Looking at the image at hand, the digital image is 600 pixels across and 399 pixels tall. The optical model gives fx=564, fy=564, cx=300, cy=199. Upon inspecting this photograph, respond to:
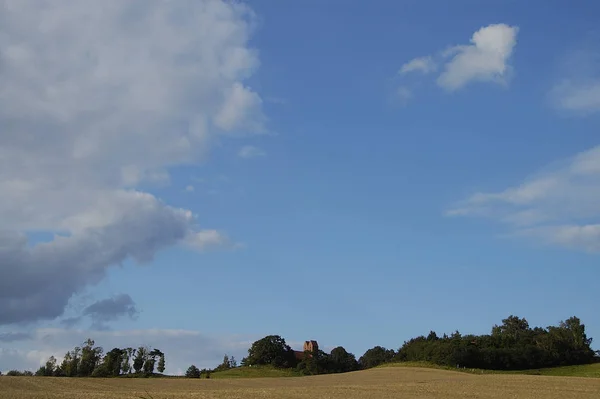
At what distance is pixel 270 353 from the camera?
142 meters

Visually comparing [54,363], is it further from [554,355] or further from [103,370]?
[554,355]

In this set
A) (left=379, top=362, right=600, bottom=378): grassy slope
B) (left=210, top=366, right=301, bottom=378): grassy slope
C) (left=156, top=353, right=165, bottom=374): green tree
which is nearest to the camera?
(left=379, top=362, right=600, bottom=378): grassy slope

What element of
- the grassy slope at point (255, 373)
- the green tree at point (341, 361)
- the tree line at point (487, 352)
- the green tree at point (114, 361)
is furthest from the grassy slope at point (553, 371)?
the green tree at point (114, 361)

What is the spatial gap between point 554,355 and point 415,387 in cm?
7199

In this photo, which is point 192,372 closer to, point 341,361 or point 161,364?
point 161,364

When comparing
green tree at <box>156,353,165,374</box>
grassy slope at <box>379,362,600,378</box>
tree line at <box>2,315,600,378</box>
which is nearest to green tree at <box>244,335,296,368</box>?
tree line at <box>2,315,600,378</box>

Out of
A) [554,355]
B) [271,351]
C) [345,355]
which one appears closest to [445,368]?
[554,355]

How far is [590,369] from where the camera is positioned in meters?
97.8

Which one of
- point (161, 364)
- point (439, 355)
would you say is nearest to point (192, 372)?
point (161, 364)

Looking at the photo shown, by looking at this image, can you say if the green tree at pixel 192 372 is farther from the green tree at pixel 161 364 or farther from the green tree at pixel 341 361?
the green tree at pixel 341 361

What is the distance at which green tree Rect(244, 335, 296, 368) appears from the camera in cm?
14064

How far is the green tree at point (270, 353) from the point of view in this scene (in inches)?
5537

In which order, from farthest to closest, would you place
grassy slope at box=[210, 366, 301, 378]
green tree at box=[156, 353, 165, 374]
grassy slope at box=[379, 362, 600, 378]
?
1. green tree at box=[156, 353, 165, 374]
2. grassy slope at box=[210, 366, 301, 378]
3. grassy slope at box=[379, 362, 600, 378]

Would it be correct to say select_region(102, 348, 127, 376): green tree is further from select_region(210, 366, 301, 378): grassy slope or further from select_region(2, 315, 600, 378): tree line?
select_region(210, 366, 301, 378): grassy slope
